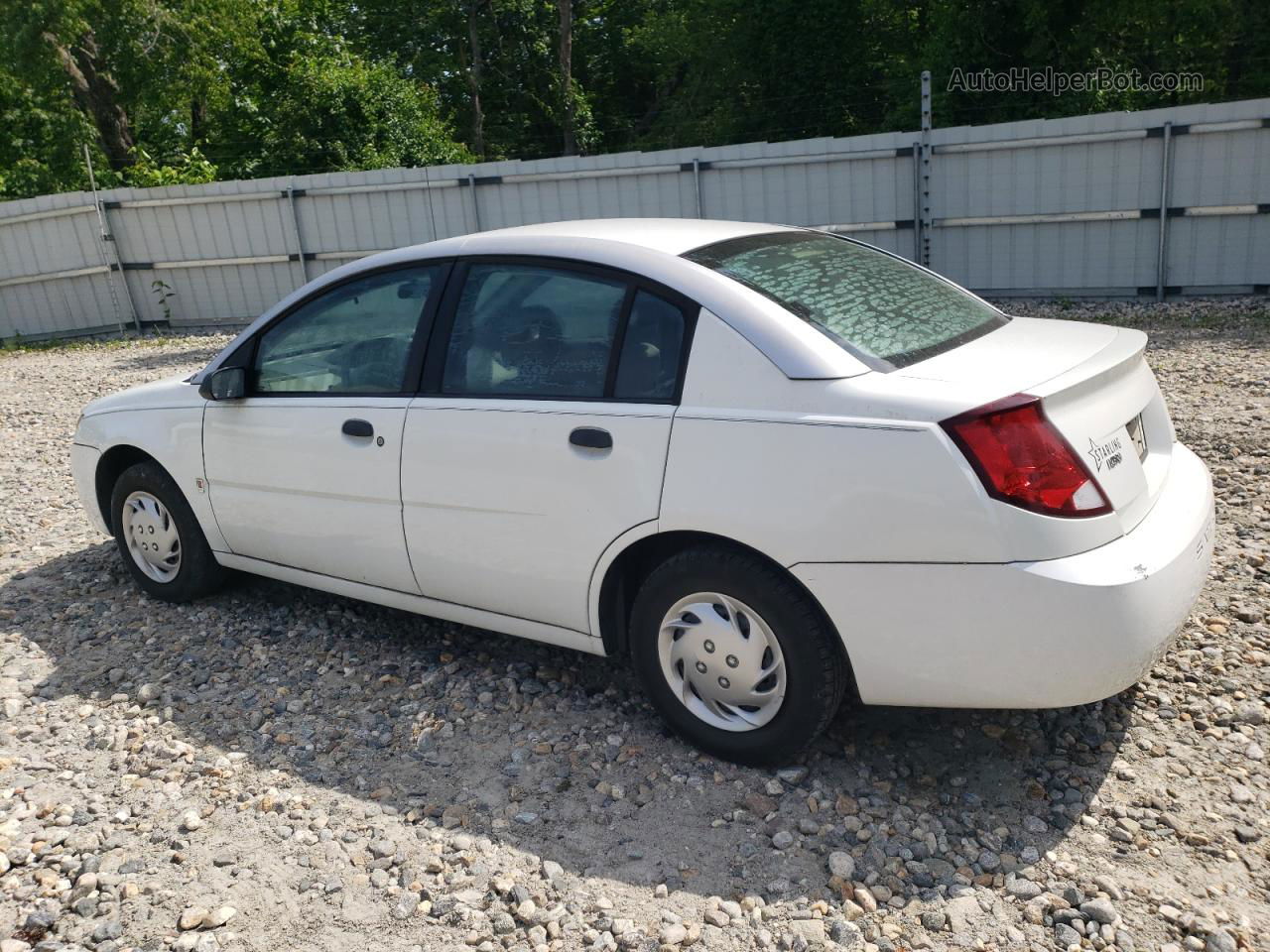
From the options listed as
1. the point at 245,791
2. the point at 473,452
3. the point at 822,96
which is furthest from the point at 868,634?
the point at 822,96

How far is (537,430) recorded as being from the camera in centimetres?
340

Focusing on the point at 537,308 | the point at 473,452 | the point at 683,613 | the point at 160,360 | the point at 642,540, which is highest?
the point at 537,308

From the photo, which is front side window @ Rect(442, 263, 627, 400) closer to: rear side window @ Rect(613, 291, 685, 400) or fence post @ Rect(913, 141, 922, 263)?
rear side window @ Rect(613, 291, 685, 400)

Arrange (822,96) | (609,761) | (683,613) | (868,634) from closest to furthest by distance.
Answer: (868,634) < (683,613) < (609,761) < (822,96)

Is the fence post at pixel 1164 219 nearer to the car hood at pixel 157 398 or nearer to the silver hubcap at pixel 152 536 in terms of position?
the car hood at pixel 157 398

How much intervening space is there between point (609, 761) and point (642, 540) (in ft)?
2.46

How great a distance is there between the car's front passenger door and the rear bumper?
65.3 inches

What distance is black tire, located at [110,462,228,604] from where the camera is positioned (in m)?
4.69

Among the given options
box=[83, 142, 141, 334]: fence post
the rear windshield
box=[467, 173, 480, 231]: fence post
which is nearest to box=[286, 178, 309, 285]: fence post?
box=[467, 173, 480, 231]: fence post

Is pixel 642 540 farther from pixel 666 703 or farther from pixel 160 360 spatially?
pixel 160 360

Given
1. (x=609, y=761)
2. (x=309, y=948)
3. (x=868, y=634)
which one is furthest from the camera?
(x=609, y=761)

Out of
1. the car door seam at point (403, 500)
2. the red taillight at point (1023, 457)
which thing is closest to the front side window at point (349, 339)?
the car door seam at point (403, 500)

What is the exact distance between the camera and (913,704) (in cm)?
298

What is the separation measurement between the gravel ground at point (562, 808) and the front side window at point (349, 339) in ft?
3.61
